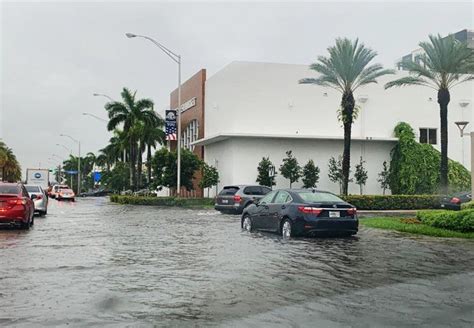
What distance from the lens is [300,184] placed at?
4306cm

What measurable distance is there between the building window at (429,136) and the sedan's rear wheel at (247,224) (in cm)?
3173

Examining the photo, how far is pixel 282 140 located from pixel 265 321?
36655mm

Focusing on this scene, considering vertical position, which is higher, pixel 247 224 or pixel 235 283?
pixel 247 224

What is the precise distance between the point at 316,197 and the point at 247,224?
10.8ft

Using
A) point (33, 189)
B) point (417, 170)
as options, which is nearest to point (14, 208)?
point (33, 189)

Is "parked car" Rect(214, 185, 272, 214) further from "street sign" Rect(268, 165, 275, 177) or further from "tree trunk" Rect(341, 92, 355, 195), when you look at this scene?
"street sign" Rect(268, 165, 275, 177)

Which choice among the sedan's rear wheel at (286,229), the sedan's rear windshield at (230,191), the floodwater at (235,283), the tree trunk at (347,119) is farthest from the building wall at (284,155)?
the floodwater at (235,283)

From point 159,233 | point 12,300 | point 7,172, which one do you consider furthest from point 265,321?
point 7,172

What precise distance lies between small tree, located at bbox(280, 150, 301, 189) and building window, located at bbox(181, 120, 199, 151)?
12376 mm

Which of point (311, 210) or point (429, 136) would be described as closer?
point (311, 210)

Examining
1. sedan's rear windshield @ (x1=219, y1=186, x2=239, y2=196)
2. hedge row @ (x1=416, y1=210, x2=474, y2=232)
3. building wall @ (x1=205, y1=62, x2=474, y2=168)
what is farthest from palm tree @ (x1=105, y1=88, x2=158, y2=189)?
hedge row @ (x1=416, y1=210, x2=474, y2=232)

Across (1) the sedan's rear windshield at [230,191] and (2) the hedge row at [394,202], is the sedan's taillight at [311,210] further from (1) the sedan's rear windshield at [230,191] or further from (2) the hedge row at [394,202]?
(2) the hedge row at [394,202]

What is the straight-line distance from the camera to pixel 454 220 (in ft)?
55.6

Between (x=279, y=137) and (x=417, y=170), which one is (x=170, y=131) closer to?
(x=279, y=137)
